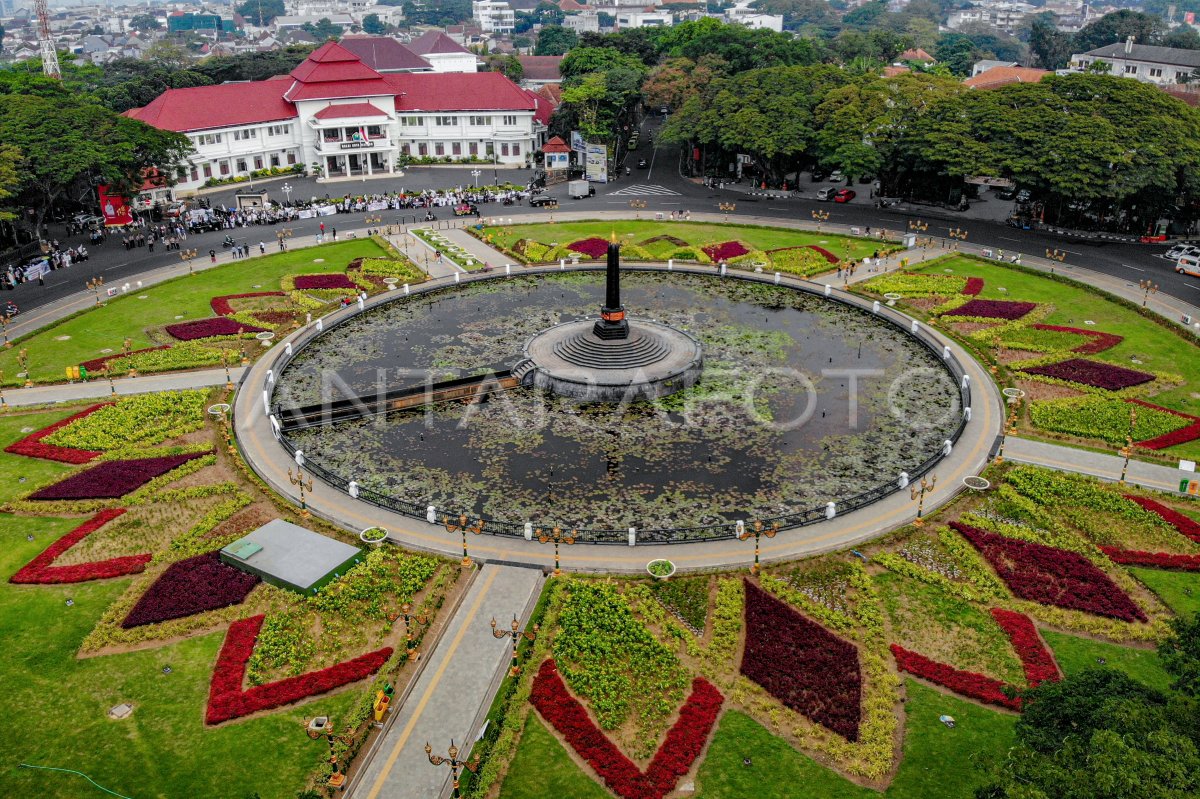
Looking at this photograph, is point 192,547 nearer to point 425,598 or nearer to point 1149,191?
point 425,598

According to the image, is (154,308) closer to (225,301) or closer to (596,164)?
(225,301)

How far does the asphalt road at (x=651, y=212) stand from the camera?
250 feet

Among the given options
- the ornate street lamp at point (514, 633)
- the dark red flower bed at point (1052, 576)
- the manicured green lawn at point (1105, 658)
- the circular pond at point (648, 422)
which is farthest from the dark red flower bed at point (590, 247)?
the manicured green lawn at point (1105, 658)

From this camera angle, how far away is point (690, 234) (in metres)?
89.2

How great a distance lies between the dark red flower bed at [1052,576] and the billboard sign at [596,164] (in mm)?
84265

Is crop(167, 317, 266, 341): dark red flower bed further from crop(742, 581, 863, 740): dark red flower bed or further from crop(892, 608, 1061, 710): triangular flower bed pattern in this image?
crop(892, 608, 1061, 710): triangular flower bed pattern

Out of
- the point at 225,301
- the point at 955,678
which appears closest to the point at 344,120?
the point at 225,301

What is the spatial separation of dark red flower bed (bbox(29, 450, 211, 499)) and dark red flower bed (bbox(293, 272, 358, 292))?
2908 centimetres

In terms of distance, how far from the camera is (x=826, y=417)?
50938 mm

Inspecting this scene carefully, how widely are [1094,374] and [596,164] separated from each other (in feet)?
242

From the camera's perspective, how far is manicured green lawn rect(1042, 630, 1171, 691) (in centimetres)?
3155

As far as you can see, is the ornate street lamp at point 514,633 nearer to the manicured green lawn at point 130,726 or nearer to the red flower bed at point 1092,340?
the manicured green lawn at point 130,726

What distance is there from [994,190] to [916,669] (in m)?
98.3

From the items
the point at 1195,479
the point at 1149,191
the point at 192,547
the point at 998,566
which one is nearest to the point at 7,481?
the point at 192,547
